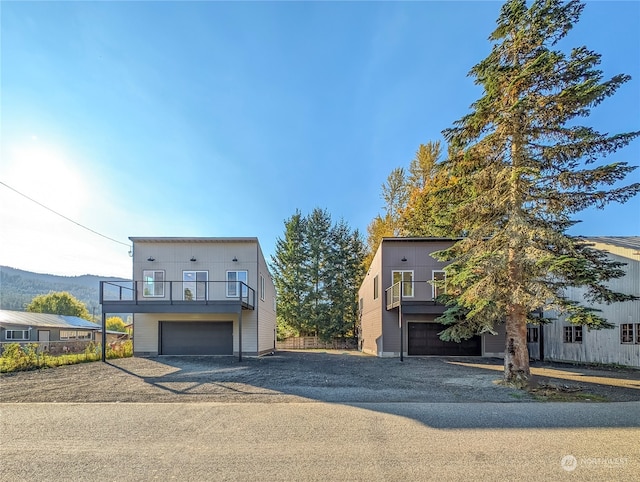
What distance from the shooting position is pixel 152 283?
53.6ft

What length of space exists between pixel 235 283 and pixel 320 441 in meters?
12.5

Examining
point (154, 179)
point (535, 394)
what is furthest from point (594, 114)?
point (154, 179)

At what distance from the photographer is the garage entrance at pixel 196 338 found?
1662 centimetres

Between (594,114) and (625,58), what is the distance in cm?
209

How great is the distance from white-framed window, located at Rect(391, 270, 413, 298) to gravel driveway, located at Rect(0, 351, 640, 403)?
17.0 feet

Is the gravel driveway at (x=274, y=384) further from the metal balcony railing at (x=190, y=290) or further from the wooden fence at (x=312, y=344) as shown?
the wooden fence at (x=312, y=344)

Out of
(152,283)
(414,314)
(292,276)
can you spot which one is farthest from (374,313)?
(292,276)

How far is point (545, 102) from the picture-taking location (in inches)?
316

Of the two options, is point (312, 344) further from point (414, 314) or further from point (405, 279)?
point (405, 279)

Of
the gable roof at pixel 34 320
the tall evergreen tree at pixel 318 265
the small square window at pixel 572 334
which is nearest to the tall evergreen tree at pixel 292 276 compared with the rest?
the tall evergreen tree at pixel 318 265

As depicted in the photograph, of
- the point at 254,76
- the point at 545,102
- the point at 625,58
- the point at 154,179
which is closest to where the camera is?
the point at 545,102

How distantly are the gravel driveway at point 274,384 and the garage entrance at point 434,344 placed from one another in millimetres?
5292

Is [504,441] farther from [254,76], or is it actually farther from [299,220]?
[299,220]

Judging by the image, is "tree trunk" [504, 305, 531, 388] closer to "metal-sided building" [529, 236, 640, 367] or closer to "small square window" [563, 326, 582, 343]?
"metal-sided building" [529, 236, 640, 367]
